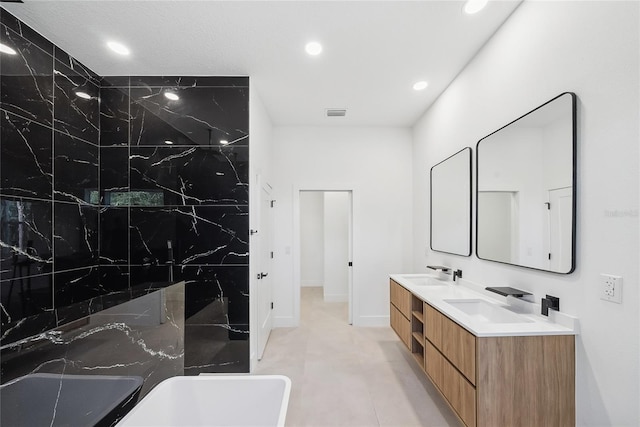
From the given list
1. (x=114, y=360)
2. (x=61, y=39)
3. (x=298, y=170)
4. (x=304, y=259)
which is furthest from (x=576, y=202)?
(x=304, y=259)

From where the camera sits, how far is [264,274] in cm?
352

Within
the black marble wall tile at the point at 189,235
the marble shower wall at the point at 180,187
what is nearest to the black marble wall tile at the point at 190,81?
the marble shower wall at the point at 180,187

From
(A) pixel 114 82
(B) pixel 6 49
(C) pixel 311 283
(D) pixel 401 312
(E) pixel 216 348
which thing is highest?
(A) pixel 114 82

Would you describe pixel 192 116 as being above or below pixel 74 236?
above

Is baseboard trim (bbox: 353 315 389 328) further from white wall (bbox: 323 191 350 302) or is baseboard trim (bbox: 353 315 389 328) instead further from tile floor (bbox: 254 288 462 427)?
white wall (bbox: 323 191 350 302)

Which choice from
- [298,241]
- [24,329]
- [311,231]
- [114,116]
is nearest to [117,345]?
[24,329]

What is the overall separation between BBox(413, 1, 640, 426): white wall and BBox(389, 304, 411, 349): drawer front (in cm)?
117

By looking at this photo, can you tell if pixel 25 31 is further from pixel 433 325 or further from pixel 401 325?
pixel 401 325

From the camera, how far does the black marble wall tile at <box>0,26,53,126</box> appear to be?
1995mm

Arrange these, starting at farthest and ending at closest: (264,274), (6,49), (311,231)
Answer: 1. (311,231)
2. (264,274)
3. (6,49)

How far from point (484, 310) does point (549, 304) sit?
605 mm

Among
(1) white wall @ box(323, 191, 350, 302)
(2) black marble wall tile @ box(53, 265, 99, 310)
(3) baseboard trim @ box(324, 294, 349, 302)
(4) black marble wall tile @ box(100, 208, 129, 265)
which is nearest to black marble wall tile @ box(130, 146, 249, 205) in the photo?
(4) black marble wall tile @ box(100, 208, 129, 265)

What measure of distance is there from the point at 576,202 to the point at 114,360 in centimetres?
225

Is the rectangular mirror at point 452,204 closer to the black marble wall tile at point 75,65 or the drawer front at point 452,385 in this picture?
the drawer front at point 452,385
